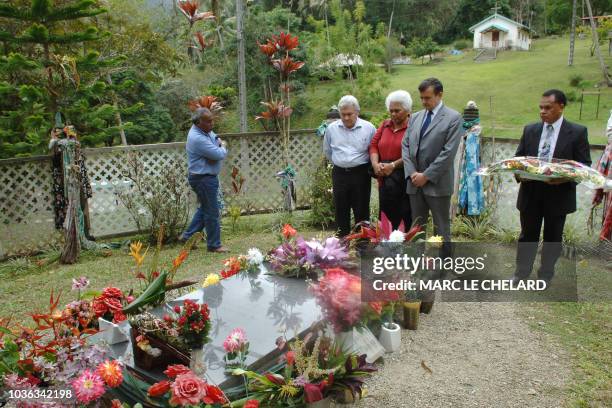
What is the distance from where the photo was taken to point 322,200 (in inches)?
259

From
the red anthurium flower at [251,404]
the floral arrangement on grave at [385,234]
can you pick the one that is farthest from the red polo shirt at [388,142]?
the red anthurium flower at [251,404]

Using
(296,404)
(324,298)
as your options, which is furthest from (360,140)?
(296,404)

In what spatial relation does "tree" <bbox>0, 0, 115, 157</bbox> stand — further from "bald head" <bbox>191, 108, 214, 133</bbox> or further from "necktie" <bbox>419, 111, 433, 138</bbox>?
"necktie" <bbox>419, 111, 433, 138</bbox>

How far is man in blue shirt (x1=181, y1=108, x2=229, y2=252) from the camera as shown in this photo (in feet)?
17.1

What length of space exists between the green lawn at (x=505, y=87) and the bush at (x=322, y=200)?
11679mm

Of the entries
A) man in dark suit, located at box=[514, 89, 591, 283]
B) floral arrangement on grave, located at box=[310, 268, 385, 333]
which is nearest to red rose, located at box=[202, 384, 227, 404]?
floral arrangement on grave, located at box=[310, 268, 385, 333]

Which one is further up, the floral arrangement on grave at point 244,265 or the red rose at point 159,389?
the floral arrangement on grave at point 244,265

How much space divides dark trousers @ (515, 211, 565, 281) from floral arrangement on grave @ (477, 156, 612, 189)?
17.4 inches

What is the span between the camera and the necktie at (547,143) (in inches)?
163

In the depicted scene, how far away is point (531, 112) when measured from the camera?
67.8 feet

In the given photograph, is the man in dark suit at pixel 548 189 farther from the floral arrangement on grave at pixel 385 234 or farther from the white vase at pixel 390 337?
the white vase at pixel 390 337

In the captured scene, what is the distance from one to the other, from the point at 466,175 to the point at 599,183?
2261mm

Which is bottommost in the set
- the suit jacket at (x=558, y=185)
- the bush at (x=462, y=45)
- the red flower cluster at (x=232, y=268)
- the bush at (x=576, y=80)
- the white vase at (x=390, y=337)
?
the white vase at (x=390, y=337)

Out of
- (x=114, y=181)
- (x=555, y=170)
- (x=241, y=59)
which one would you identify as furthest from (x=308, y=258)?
(x=241, y=59)
